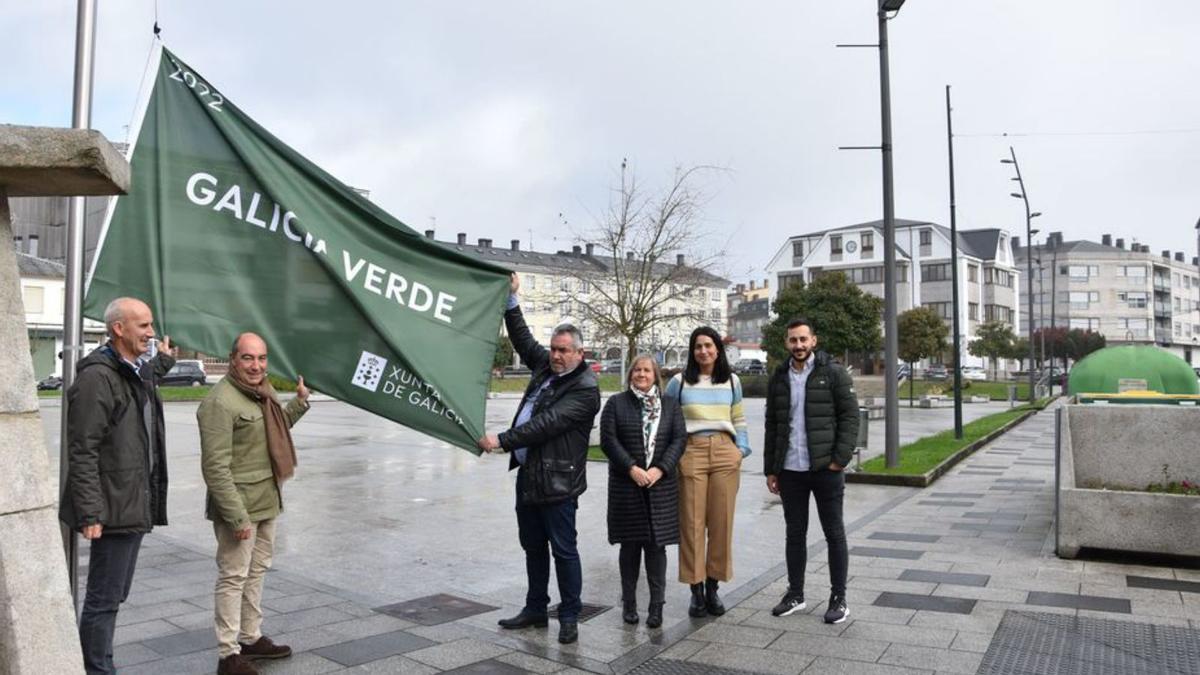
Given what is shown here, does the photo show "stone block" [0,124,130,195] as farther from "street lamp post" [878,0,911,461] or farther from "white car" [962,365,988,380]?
"white car" [962,365,988,380]

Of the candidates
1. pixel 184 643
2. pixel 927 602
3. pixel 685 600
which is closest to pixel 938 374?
pixel 927 602

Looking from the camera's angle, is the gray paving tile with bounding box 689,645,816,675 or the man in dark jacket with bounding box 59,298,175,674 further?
the gray paving tile with bounding box 689,645,816,675

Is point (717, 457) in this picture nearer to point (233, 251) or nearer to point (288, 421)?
point (288, 421)

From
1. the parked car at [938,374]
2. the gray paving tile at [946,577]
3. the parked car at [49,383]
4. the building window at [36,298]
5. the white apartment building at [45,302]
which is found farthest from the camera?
the parked car at [938,374]

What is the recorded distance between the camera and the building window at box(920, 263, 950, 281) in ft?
241

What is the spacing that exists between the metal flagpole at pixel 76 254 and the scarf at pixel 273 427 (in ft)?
2.47

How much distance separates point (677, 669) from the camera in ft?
17.4

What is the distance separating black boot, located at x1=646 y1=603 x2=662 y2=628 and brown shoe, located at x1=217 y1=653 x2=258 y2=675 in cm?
243

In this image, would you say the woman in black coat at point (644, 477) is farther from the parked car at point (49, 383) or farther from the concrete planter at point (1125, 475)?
the parked car at point (49, 383)

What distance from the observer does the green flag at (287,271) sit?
4949 millimetres

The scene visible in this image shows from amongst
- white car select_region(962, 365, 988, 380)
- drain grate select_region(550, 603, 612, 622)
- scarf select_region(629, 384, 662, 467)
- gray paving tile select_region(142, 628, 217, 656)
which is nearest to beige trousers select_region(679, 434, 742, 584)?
scarf select_region(629, 384, 662, 467)

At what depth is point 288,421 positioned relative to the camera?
5477 millimetres

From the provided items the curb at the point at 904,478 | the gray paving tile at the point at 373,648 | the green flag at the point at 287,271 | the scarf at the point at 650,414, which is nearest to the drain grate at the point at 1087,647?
the scarf at the point at 650,414

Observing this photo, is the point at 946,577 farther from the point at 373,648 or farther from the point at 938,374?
the point at 938,374
